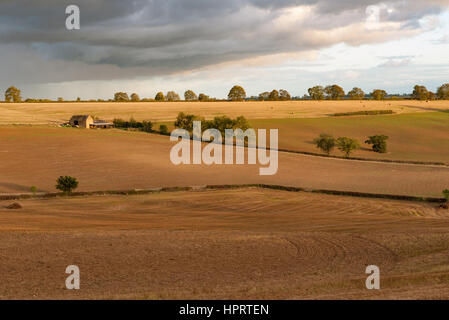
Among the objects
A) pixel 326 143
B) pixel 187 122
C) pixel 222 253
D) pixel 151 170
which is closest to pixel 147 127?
pixel 187 122

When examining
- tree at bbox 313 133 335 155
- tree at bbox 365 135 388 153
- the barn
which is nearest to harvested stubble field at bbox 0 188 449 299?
tree at bbox 313 133 335 155

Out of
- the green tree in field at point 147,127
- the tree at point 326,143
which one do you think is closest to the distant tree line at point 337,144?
the tree at point 326,143

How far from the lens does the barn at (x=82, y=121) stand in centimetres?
9188

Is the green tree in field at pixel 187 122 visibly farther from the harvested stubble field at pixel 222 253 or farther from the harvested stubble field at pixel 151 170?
the harvested stubble field at pixel 222 253

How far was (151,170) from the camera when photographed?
161 ft

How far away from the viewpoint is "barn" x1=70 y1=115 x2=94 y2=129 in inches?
3617

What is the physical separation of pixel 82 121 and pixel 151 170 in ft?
162

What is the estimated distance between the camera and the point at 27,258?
16.4 m

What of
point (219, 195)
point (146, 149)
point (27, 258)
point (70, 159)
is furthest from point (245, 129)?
point (27, 258)

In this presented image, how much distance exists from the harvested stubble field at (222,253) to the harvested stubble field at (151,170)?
12.4m

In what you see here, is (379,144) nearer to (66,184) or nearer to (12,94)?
(66,184)

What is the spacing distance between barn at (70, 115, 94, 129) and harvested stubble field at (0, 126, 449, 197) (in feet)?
72.9
